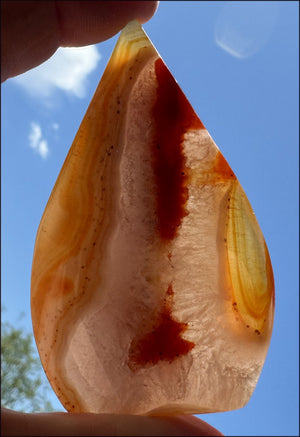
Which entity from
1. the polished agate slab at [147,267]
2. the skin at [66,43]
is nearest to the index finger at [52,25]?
the skin at [66,43]

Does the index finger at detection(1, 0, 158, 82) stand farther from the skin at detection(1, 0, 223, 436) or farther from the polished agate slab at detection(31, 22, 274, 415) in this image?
the polished agate slab at detection(31, 22, 274, 415)

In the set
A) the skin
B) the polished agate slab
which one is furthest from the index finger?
the polished agate slab

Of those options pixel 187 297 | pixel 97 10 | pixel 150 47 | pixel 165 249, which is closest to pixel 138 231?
pixel 165 249

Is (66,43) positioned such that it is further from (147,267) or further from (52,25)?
(147,267)

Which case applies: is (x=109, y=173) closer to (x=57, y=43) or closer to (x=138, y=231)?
(x=138, y=231)

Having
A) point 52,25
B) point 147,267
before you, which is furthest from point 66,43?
point 147,267

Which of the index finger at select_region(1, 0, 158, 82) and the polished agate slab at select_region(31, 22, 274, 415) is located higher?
the index finger at select_region(1, 0, 158, 82)
